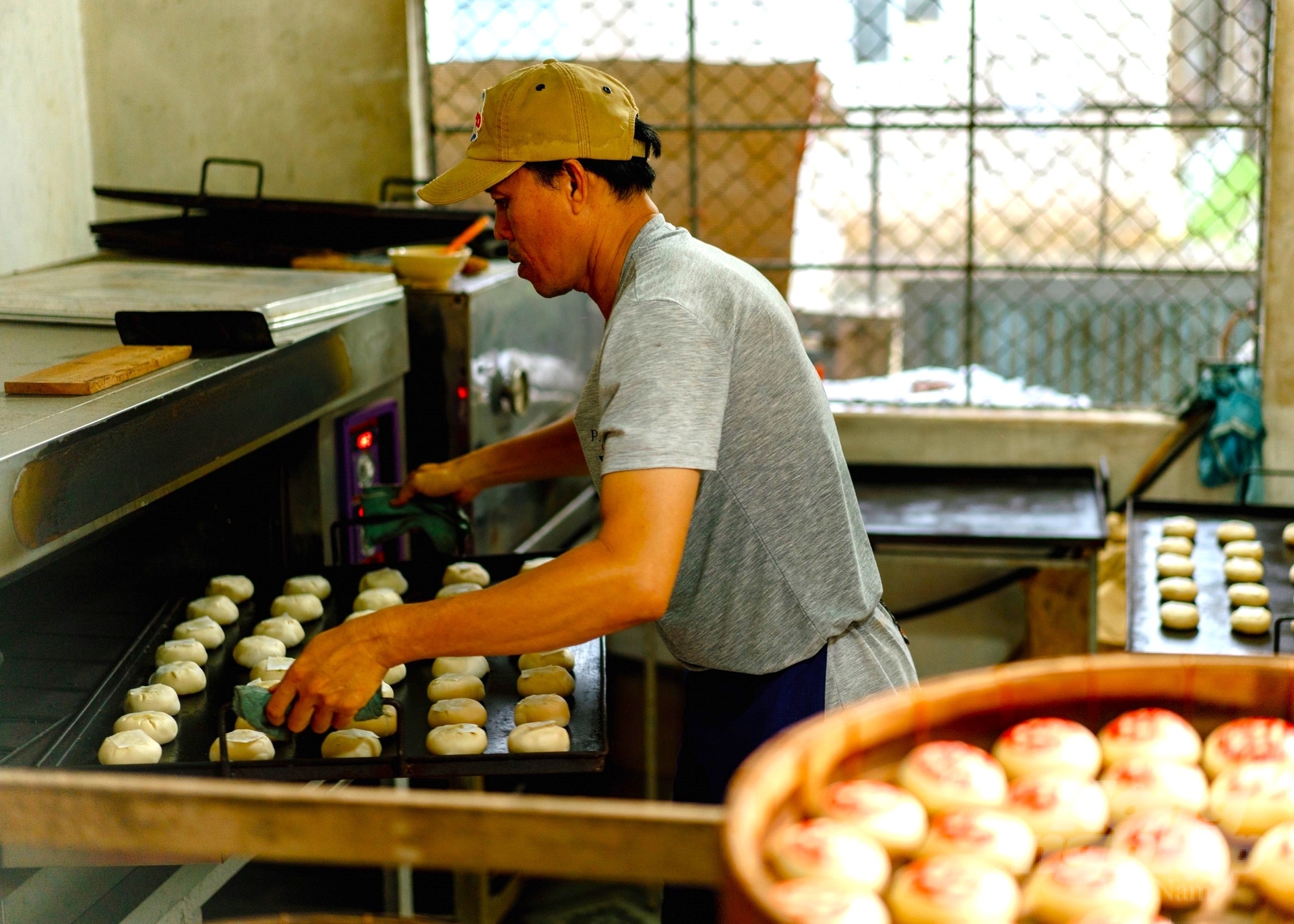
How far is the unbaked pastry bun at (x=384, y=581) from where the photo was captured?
2.14 metres

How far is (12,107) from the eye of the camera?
9.40ft

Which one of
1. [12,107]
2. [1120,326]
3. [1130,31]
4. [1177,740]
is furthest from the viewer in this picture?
[1130,31]

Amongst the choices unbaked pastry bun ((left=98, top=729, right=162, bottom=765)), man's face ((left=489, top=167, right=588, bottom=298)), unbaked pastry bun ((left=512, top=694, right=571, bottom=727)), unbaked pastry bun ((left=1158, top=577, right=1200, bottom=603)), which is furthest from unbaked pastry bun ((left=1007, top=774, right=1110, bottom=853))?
unbaked pastry bun ((left=1158, top=577, right=1200, bottom=603))

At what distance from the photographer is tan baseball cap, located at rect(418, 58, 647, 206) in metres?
1.55

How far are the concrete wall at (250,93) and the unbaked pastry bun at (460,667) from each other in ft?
6.30

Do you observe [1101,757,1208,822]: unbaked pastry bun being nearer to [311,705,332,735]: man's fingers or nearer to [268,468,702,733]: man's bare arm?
[268,468,702,733]: man's bare arm

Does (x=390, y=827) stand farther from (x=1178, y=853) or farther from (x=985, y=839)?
(x=1178, y=853)

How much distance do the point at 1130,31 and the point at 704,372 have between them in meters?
7.52

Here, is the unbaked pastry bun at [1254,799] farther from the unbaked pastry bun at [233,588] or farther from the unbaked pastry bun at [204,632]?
the unbaked pastry bun at [233,588]

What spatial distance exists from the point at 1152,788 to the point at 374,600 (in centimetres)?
134

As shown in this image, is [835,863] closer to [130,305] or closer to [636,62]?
[130,305]

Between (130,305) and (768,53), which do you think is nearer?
(130,305)

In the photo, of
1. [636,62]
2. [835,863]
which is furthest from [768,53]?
[835,863]

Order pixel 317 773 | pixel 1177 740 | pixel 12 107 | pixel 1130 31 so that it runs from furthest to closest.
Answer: pixel 1130 31 → pixel 12 107 → pixel 317 773 → pixel 1177 740
